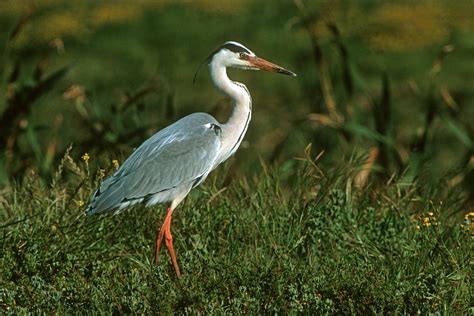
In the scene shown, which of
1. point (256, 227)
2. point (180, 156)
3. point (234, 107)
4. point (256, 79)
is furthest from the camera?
point (256, 79)

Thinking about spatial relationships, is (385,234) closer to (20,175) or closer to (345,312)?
(345,312)

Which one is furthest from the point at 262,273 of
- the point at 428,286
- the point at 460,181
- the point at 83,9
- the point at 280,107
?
the point at 83,9

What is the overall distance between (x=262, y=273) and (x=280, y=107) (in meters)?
8.08

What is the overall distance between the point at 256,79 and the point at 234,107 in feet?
26.0

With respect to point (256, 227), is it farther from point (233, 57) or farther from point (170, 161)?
point (233, 57)

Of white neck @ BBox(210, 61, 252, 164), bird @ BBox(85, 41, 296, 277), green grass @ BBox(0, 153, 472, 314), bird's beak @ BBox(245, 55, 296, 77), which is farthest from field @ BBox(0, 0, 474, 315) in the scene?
bird's beak @ BBox(245, 55, 296, 77)

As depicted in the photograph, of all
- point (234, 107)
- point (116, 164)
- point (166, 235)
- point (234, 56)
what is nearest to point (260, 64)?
point (234, 56)

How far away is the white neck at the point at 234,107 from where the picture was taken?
19.9ft

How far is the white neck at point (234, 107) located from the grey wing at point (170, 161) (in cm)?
6

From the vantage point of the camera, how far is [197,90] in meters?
13.8

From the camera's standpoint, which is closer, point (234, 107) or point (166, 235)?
point (166, 235)

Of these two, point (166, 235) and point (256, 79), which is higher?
point (166, 235)

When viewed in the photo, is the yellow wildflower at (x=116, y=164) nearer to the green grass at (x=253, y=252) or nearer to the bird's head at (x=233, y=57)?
the green grass at (x=253, y=252)

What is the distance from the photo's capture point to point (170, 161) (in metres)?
5.94
